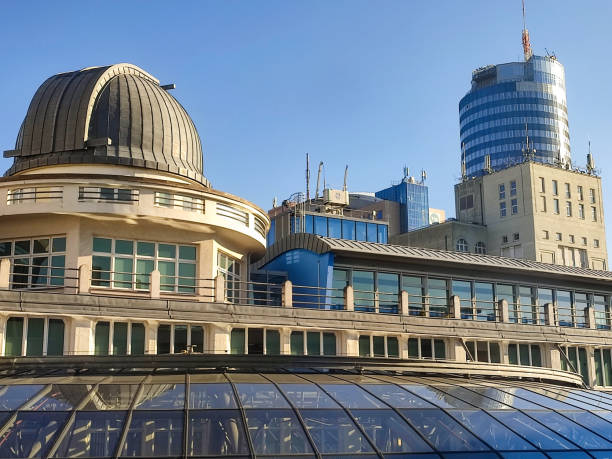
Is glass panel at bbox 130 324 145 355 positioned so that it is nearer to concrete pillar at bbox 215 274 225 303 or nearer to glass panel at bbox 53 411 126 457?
concrete pillar at bbox 215 274 225 303

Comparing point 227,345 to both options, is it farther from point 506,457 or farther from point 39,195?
point 506,457

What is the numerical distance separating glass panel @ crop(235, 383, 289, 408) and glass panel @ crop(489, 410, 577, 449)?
5.76 metres

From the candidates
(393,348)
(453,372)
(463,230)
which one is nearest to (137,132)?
(393,348)

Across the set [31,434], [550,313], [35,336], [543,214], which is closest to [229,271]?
[35,336]

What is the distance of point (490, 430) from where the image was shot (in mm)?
21844

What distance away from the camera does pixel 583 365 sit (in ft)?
163

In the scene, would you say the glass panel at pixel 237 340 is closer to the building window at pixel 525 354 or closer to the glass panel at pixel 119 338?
the glass panel at pixel 119 338

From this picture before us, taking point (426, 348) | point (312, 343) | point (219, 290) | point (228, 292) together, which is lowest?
point (426, 348)

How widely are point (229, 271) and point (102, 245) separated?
7104 millimetres

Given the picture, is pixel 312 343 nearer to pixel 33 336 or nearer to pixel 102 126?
pixel 33 336

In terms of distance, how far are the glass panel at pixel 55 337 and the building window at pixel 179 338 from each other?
379 centimetres

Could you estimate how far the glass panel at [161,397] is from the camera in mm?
20578

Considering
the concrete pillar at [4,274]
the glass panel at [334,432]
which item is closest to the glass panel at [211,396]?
the glass panel at [334,432]

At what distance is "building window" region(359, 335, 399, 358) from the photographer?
4003 cm
